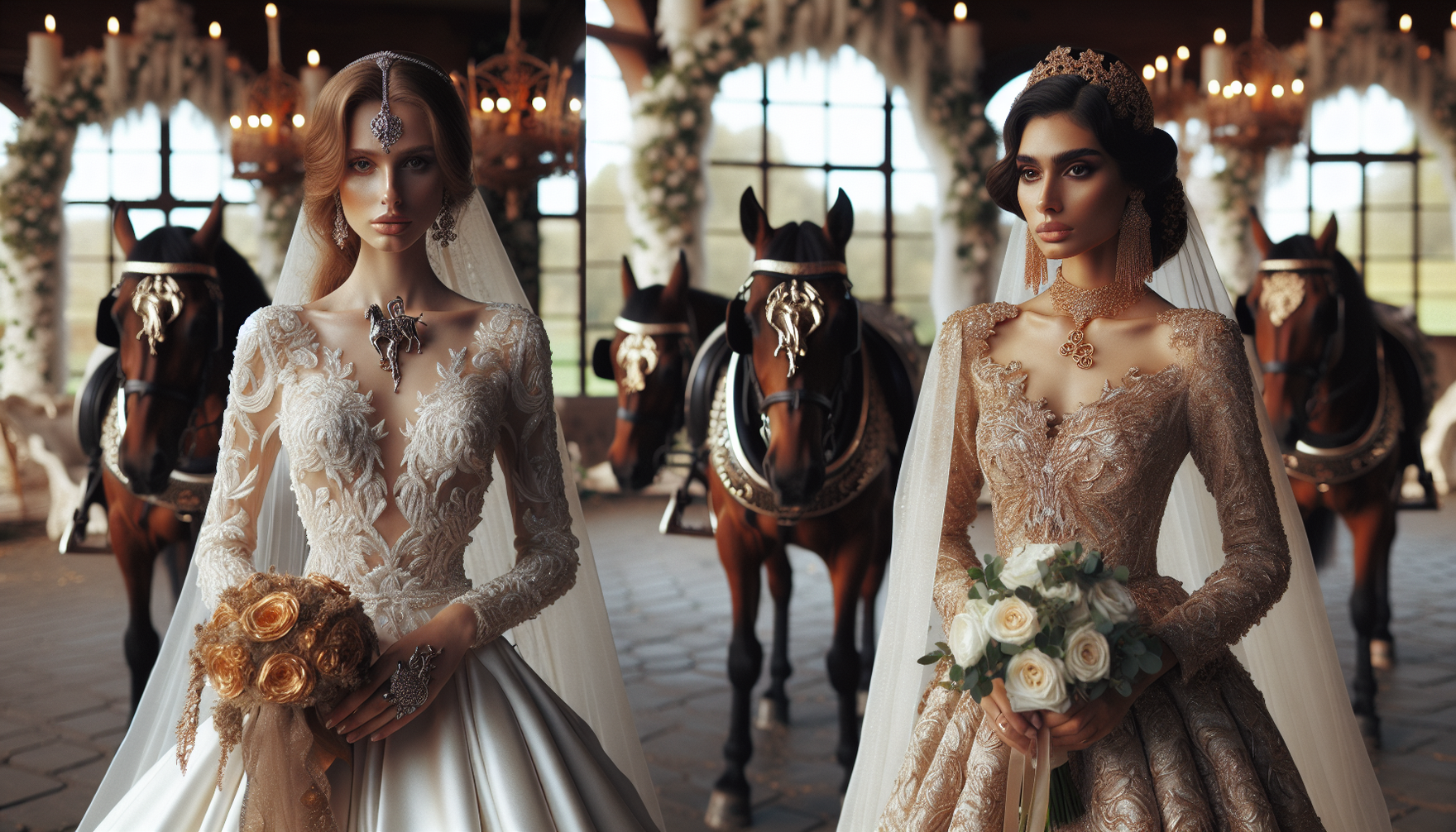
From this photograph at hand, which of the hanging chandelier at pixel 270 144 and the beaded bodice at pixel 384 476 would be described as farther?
the hanging chandelier at pixel 270 144

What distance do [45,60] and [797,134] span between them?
7.27 meters

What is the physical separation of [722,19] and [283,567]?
31.5ft

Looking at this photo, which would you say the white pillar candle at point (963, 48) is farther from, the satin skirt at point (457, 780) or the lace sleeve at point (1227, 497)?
the satin skirt at point (457, 780)

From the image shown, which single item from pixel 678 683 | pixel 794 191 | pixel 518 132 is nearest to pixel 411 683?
pixel 678 683

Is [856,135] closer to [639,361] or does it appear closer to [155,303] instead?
[639,361]

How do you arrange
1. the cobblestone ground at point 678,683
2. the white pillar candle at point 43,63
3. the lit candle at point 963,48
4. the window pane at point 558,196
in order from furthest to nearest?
1. the window pane at point 558,196
2. the lit candle at point 963,48
3. the white pillar candle at point 43,63
4. the cobblestone ground at point 678,683

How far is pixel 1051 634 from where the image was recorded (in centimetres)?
130

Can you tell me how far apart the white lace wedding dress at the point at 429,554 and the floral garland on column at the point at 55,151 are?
8.37 metres

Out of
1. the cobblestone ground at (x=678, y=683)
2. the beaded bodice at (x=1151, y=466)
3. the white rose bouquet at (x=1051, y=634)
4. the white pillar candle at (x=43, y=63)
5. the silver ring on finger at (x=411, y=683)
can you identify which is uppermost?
the white pillar candle at (x=43, y=63)

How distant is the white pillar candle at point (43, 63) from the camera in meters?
8.54

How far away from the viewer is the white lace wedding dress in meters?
1.52

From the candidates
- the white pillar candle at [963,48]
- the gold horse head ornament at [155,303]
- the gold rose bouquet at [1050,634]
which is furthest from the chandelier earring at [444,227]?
the white pillar candle at [963,48]

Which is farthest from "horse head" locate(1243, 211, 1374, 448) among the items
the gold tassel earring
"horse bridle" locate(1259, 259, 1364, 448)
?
the gold tassel earring

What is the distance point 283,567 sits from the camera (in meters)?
1.99
